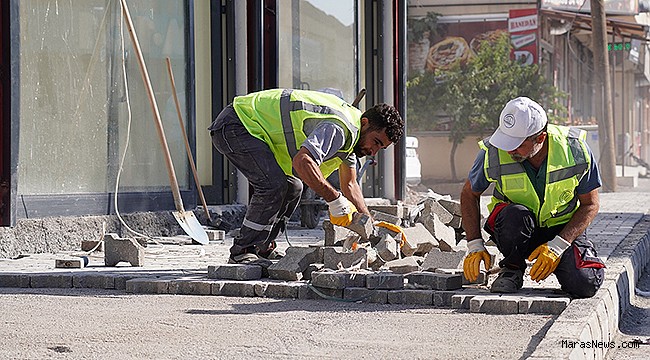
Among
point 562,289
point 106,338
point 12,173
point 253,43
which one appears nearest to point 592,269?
point 562,289

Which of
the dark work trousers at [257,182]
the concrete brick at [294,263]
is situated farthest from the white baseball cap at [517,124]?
the dark work trousers at [257,182]

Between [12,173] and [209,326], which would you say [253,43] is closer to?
[12,173]

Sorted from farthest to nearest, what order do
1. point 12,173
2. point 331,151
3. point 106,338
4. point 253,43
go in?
point 253,43, point 12,173, point 331,151, point 106,338

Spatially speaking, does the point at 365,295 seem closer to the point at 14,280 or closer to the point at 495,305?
the point at 495,305

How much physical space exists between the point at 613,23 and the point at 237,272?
1118 inches

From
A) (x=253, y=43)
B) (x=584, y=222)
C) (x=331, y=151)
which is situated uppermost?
(x=253, y=43)

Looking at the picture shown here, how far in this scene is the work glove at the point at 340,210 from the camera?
6473 mm

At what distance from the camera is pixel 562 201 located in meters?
6.15

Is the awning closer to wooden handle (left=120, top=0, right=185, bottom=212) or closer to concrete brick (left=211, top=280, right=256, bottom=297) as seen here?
wooden handle (left=120, top=0, right=185, bottom=212)

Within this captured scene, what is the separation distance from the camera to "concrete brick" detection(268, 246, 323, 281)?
21.8ft

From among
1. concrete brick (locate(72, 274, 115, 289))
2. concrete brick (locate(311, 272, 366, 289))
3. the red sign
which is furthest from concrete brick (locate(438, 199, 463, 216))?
the red sign

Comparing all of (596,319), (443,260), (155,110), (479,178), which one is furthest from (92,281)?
(596,319)

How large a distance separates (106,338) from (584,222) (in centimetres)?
266

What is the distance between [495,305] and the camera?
573 centimetres
